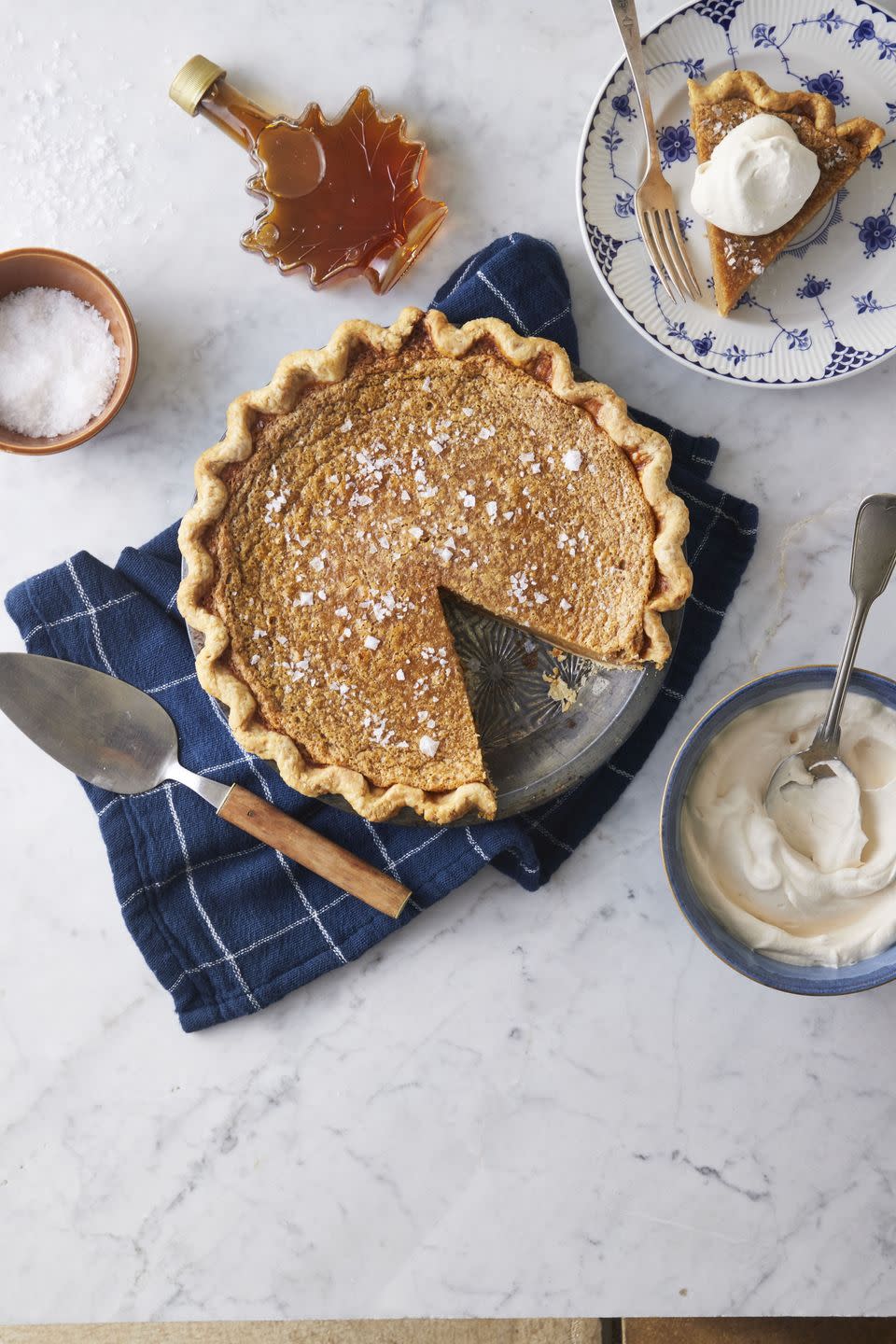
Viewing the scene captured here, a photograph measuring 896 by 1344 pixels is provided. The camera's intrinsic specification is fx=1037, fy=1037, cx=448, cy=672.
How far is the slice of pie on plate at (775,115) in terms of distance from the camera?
7.46 ft

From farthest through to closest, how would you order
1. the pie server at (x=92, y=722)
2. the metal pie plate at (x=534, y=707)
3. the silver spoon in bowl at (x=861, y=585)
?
1. the pie server at (x=92, y=722)
2. the metal pie plate at (x=534, y=707)
3. the silver spoon in bowl at (x=861, y=585)

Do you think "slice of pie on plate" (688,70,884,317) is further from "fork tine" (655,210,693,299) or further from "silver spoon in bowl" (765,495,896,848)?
"silver spoon in bowl" (765,495,896,848)

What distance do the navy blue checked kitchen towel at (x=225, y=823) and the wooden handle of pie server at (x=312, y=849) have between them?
74 millimetres

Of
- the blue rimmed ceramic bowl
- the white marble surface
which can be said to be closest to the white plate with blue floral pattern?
the white marble surface

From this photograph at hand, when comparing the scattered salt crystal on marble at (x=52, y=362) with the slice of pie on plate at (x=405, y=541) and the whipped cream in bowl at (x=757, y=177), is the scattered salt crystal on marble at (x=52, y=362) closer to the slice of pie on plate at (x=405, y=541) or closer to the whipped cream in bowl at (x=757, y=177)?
the slice of pie on plate at (x=405, y=541)

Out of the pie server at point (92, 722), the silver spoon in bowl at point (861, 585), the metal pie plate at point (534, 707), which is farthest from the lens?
the pie server at point (92, 722)

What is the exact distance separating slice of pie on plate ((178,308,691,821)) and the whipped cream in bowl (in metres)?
0.52

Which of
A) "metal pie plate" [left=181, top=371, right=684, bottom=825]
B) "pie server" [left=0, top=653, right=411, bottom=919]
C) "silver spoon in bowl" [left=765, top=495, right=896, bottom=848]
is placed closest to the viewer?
"silver spoon in bowl" [left=765, top=495, right=896, bottom=848]

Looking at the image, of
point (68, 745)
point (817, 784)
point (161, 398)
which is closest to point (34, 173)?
point (161, 398)

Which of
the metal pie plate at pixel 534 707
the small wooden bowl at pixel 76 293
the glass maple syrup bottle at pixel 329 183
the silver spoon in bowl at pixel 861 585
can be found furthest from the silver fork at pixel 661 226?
the small wooden bowl at pixel 76 293

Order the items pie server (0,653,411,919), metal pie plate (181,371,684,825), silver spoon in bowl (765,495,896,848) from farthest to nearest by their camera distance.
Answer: pie server (0,653,411,919)
metal pie plate (181,371,684,825)
silver spoon in bowl (765,495,896,848)

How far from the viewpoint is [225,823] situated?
2.44 m

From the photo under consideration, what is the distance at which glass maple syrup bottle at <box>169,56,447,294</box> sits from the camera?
239 cm

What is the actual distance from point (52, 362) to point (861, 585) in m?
1.89
